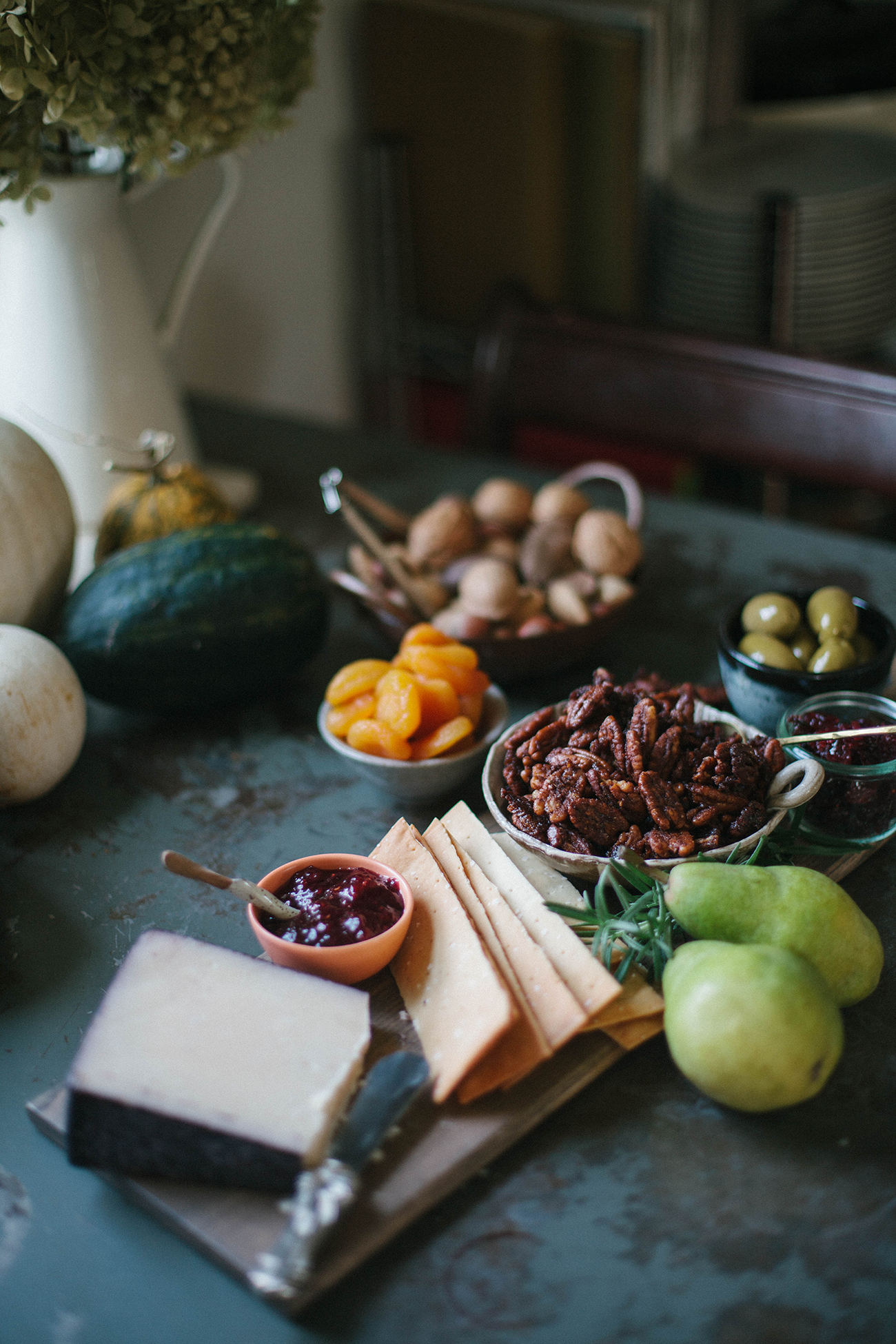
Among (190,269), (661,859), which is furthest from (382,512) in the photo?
(661,859)

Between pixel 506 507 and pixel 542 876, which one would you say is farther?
pixel 506 507

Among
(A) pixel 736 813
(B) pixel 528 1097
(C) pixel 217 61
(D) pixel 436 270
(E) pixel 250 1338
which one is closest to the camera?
(E) pixel 250 1338

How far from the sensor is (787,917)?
0.79 meters

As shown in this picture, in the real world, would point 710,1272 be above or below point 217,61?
below

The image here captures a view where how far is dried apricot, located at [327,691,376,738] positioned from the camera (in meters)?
1.05

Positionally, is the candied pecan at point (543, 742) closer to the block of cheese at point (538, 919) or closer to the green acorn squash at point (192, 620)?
the block of cheese at point (538, 919)

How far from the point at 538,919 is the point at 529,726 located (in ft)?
0.68

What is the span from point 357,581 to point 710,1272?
77cm

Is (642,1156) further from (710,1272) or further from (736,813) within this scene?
(736,813)

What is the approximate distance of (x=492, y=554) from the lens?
1.30 metres

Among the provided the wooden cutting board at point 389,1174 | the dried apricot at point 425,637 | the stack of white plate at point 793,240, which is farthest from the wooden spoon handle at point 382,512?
the stack of white plate at point 793,240

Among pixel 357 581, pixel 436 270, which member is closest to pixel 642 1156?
pixel 357 581

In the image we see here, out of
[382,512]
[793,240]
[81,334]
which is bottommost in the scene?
[382,512]

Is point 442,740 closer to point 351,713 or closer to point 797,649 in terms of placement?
Answer: point 351,713
